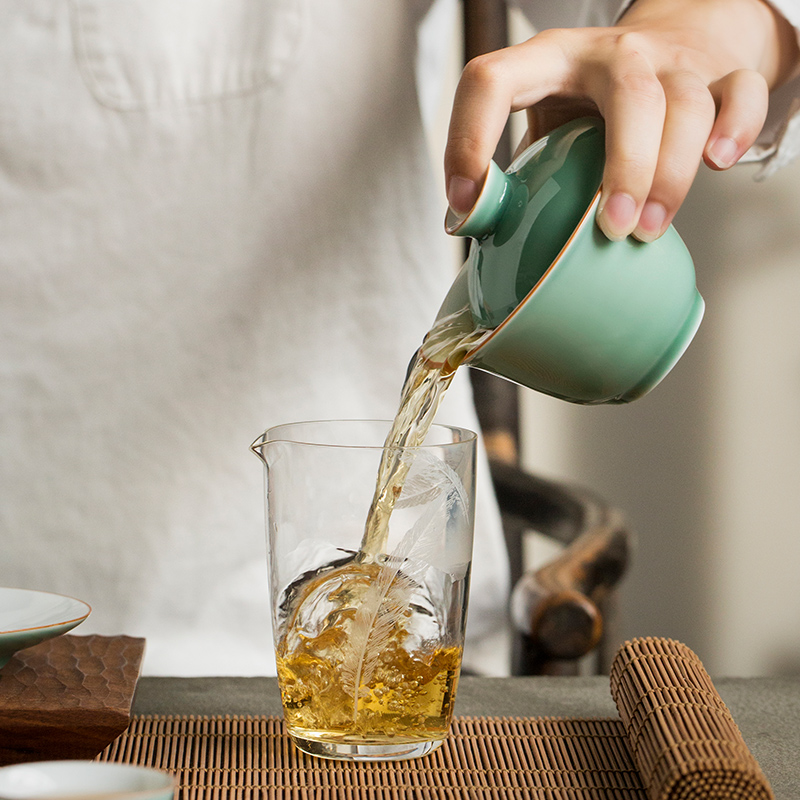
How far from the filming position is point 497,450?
40.1 inches

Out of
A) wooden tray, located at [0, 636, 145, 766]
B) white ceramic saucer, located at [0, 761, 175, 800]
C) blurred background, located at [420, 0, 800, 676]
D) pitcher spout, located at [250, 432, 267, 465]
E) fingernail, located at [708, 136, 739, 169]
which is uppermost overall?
fingernail, located at [708, 136, 739, 169]

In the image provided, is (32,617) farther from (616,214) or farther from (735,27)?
(735,27)

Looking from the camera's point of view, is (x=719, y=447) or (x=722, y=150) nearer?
(x=722, y=150)

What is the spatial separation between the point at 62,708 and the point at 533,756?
224 millimetres

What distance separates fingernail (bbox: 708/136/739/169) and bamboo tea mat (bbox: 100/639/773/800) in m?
0.26

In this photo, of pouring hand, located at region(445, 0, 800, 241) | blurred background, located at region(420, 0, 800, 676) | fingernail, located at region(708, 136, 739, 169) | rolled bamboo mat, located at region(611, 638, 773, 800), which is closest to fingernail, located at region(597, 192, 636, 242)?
pouring hand, located at region(445, 0, 800, 241)

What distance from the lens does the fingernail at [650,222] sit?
1.34 feet

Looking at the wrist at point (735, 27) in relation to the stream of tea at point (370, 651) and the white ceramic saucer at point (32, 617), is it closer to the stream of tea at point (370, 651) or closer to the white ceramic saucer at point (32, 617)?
the stream of tea at point (370, 651)

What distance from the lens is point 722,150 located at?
473mm

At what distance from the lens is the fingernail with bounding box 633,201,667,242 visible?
41 cm

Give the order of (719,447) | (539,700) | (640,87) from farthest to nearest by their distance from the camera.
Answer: (719,447) < (539,700) < (640,87)

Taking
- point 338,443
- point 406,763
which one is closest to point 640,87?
point 338,443

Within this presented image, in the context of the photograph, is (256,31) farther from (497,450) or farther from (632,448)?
(632,448)

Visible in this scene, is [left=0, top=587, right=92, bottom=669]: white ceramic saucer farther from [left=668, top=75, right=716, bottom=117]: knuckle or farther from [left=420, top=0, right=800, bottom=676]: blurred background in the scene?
[left=420, top=0, right=800, bottom=676]: blurred background
